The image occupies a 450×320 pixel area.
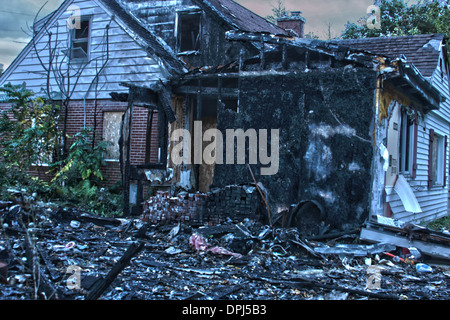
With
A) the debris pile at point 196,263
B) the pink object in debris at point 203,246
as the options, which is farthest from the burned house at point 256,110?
the pink object in debris at point 203,246

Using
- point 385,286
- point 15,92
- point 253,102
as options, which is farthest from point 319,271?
point 15,92

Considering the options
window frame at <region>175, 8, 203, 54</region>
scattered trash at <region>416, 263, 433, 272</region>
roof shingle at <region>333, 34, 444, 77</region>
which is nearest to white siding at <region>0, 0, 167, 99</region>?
window frame at <region>175, 8, 203, 54</region>

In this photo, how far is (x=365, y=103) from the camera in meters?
8.27

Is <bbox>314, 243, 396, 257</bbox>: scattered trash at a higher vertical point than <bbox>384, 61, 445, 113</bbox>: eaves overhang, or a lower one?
lower

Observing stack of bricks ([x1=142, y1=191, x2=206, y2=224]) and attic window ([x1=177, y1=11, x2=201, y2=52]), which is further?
attic window ([x1=177, y1=11, x2=201, y2=52])

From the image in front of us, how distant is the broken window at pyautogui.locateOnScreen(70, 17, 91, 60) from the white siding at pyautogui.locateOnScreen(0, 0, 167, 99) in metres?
0.22

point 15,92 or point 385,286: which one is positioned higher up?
point 15,92

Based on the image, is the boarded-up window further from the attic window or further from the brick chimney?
the brick chimney

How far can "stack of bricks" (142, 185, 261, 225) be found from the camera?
8.80m

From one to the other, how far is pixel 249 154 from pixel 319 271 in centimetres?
351

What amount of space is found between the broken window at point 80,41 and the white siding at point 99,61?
8.8 inches

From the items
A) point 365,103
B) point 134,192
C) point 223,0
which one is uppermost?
point 223,0

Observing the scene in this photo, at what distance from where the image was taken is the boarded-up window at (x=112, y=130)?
12438mm
